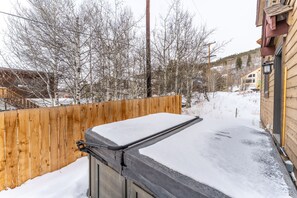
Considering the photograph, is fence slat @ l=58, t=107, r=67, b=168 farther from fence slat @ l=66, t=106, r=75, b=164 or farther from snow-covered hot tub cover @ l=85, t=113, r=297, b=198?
snow-covered hot tub cover @ l=85, t=113, r=297, b=198

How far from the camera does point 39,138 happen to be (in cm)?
283

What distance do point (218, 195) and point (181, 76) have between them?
372 inches

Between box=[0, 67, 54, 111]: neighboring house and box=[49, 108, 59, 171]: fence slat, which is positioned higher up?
box=[0, 67, 54, 111]: neighboring house

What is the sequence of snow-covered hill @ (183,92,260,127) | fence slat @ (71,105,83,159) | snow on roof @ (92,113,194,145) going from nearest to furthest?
1. snow on roof @ (92,113,194,145)
2. fence slat @ (71,105,83,159)
3. snow-covered hill @ (183,92,260,127)

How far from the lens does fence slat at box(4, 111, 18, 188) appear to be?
2471 mm

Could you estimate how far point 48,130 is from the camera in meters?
2.95

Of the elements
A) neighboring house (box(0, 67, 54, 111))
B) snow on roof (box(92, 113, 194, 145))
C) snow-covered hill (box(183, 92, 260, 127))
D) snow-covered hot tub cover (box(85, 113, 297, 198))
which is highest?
neighboring house (box(0, 67, 54, 111))

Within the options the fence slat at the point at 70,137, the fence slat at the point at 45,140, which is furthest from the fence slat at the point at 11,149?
the fence slat at the point at 70,137

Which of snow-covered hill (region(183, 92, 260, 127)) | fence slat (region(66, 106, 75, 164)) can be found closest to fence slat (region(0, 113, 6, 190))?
fence slat (region(66, 106, 75, 164))

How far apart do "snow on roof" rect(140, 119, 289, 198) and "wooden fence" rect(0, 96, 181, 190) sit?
2.18m

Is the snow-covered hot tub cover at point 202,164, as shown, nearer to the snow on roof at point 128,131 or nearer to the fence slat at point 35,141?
the snow on roof at point 128,131

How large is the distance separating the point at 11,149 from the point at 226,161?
9.09ft

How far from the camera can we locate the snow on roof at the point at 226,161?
0.89 m

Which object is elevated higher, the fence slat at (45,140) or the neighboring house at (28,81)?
the neighboring house at (28,81)
